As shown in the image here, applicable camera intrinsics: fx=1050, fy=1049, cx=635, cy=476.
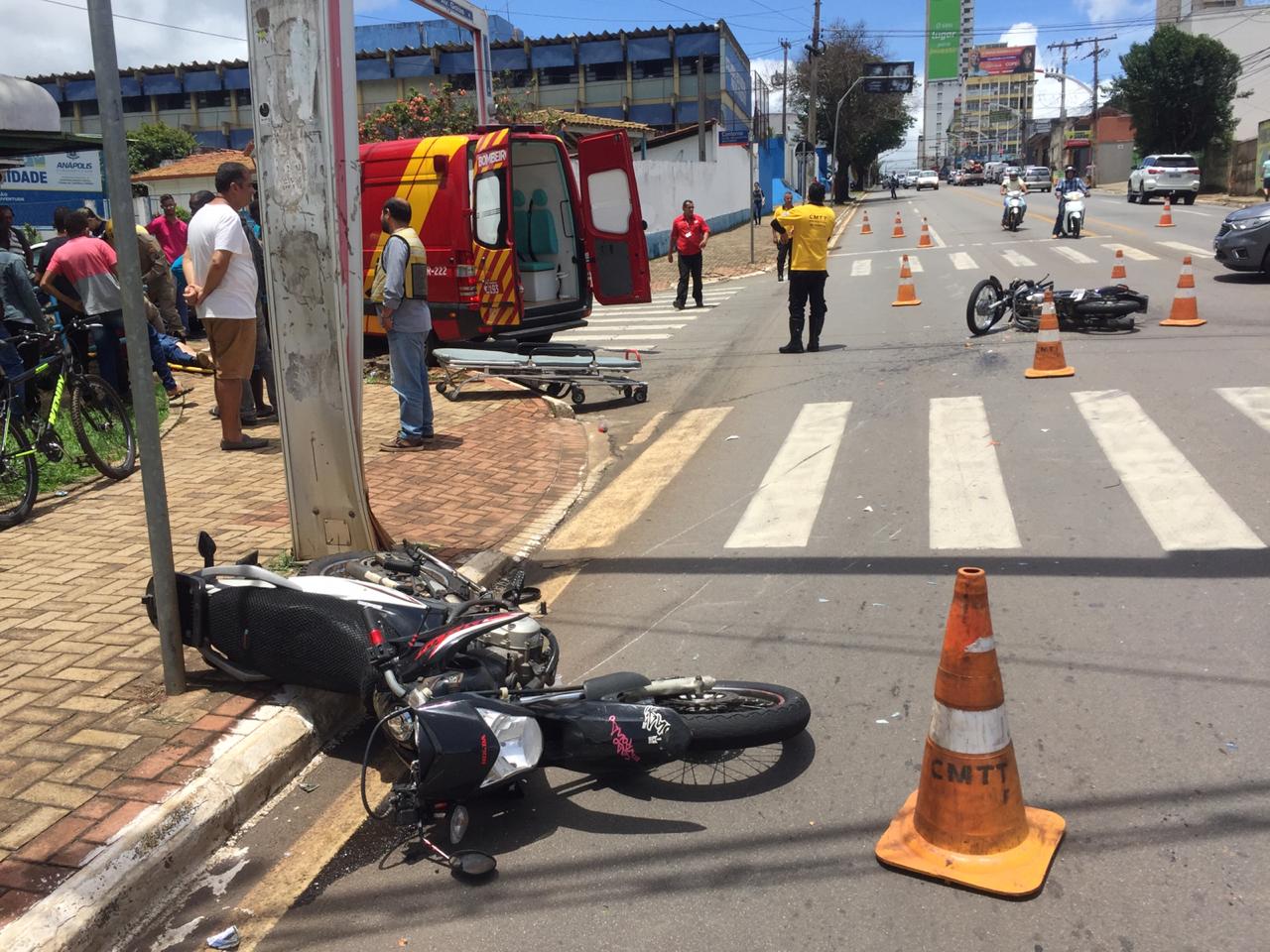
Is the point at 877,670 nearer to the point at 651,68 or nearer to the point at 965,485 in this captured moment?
the point at 965,485

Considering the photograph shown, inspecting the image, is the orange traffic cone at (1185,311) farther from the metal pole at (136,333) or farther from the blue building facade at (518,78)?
the blue building facade at (518,78)

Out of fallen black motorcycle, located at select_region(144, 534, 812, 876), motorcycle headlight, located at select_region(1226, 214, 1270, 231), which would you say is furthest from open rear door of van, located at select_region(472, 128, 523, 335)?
motorcycle headlight, located at select_region(1226, 214, 1270, 231)

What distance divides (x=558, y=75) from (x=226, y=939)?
6418 cm

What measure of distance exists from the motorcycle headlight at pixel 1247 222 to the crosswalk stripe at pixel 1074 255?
4.11 m

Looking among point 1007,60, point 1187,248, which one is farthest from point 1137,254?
point 1007,60

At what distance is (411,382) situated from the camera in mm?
8297

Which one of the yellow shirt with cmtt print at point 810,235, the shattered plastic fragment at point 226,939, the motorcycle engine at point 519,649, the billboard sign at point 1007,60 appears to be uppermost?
the billboard sign at point 1007,60

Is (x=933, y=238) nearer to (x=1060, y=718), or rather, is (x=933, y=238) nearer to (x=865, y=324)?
(x=865, y=324)

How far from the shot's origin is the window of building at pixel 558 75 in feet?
202

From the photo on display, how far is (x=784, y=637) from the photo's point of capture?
480 cm

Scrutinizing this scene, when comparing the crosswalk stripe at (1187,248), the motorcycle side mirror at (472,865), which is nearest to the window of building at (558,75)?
the crosswalk stripe at (1187,248)

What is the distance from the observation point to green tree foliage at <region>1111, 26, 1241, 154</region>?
53156mm

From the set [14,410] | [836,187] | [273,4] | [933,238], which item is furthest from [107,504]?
[836,187]

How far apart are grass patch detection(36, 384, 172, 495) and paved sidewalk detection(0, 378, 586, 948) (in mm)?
196
